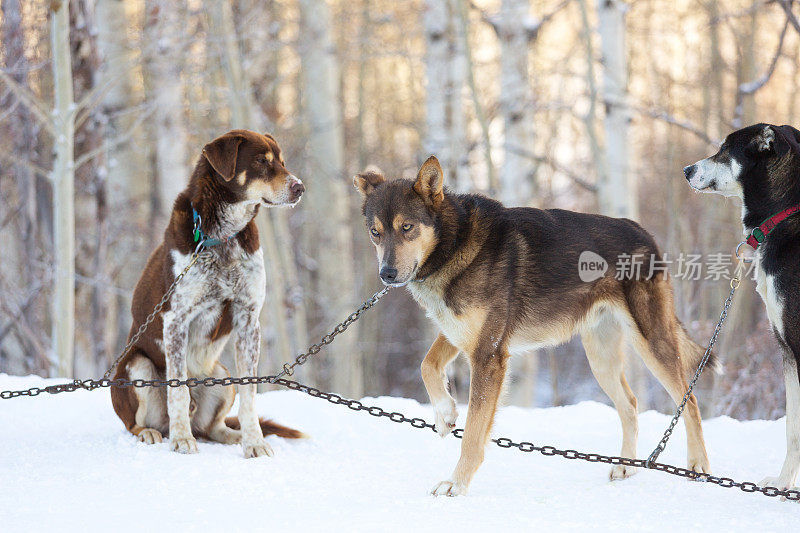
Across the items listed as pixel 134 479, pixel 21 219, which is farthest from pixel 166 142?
pixel 134 479

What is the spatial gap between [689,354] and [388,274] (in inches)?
75.6

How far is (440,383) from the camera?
4.44m

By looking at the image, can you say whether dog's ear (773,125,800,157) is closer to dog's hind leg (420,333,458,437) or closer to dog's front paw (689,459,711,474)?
dog's front paw (689,459,711,474)

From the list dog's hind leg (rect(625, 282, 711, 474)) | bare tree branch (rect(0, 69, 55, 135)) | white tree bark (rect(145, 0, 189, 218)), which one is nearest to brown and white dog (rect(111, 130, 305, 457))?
dog's hind leg (rect(625, 282, 711, 474))

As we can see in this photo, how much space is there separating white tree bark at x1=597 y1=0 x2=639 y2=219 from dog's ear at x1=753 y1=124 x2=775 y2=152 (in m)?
5.16

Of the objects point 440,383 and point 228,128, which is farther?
point 228,128

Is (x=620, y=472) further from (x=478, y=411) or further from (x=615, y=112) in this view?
(x=615, y=112)

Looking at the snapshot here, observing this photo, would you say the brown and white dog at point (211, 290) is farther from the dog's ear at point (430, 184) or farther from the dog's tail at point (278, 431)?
the dog's ear at point (430, 184)

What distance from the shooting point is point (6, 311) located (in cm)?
1009

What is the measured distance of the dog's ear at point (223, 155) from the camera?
4.66 meters

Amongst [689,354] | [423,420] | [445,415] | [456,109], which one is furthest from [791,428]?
[456,109]

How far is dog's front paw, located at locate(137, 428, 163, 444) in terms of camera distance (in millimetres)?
4812

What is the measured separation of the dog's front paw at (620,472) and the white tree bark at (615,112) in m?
5.37

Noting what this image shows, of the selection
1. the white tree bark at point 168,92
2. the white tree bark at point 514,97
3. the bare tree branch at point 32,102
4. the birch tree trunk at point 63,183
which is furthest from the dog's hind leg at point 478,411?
the white tree bark at point 168,92
